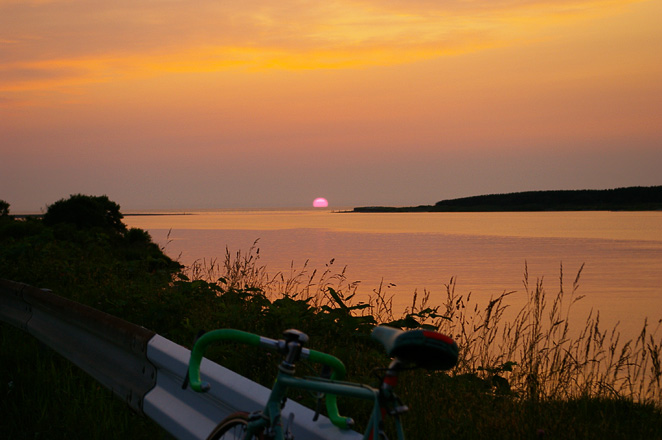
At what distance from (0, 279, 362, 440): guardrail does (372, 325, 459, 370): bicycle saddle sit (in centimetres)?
81

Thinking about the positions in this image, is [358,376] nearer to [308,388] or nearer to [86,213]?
[308,388]

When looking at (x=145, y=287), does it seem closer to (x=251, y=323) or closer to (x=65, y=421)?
(x=251, y=323)

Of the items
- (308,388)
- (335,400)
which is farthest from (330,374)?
(308,388)

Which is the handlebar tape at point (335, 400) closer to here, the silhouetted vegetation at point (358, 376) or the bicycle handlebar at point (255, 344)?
the bicycle handlebar at point (255, 344)

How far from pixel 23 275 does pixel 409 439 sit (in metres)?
9.71

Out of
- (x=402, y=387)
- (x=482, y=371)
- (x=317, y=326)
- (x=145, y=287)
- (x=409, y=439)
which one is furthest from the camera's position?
(x=145, y=287)

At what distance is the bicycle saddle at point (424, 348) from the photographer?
7.14ft

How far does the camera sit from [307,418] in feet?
10.4

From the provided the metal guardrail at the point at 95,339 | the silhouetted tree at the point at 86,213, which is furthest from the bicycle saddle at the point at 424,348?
the silhouetted tree at the point at 86,213

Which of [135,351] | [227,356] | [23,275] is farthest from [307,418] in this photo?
[23,275]

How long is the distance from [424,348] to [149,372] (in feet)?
9.68

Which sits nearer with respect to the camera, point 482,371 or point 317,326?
point 482,371

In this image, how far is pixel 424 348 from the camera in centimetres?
218

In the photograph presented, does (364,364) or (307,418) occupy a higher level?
(307,418)
